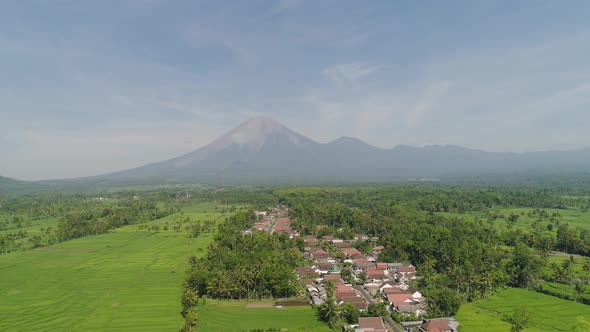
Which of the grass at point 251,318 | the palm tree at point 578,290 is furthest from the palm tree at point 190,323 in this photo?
the palm tree at point 578,290

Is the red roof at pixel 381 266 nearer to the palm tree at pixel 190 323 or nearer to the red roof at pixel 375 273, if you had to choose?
the red roof at pixel 375 273

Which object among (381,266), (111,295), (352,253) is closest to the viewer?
(111,295)

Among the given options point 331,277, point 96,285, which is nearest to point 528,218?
point 331,277

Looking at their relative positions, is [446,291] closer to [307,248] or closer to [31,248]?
[307,248]

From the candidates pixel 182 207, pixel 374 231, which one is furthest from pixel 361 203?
pixel 182 207

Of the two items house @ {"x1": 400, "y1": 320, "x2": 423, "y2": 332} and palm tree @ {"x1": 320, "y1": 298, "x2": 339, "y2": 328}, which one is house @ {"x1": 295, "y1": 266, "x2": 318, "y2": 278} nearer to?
palm tree @ {"x1": 320, "y1": 298, "x2": 339, "y2": 328}

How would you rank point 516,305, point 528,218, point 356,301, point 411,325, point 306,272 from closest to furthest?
1. point 411,325
2. point 516,305
3. point 356,301
4. point 306,272
5. point 528,218

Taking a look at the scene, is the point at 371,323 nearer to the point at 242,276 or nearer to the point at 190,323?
the point at 242,276
